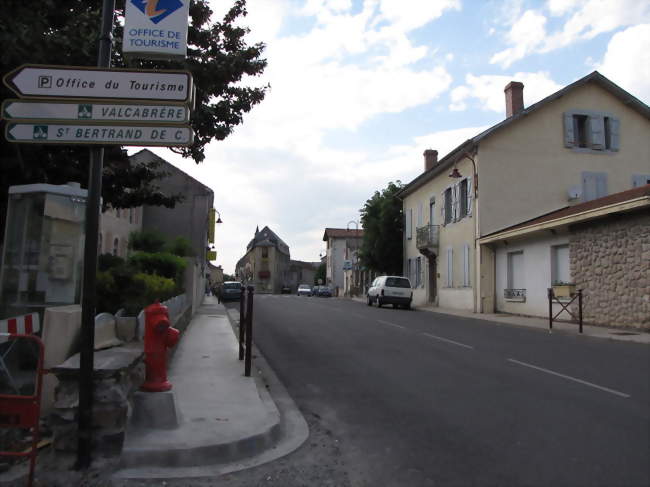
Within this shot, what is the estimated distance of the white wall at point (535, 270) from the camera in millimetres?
18750

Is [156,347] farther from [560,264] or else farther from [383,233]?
[383,233]

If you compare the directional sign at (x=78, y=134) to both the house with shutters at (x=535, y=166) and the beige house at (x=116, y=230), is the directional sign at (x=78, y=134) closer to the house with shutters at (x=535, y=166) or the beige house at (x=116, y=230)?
the beige house at (x=116, y=230)

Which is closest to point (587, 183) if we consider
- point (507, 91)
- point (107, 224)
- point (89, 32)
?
point (507, 91)

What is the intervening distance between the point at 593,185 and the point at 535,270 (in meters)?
6.89

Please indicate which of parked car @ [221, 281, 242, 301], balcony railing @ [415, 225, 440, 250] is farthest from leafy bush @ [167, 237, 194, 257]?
parked car @ [221, 281, 242, 301]

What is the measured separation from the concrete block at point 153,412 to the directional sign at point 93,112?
234cm

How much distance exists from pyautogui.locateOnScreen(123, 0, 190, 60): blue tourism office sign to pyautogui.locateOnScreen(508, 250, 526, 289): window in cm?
1851

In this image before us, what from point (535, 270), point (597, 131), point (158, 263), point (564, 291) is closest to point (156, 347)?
point (158, 263)

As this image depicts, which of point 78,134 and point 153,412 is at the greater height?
point 78,134

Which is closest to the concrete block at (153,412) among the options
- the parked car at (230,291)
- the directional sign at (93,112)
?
the directional sign at (93,112)

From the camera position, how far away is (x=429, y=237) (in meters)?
28.8

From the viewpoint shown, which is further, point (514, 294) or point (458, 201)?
point (458, 201)

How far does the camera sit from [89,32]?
7953mm

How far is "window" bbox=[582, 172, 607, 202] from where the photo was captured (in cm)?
2362
